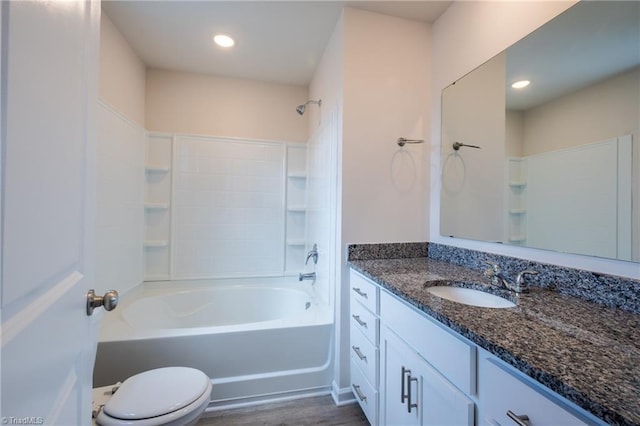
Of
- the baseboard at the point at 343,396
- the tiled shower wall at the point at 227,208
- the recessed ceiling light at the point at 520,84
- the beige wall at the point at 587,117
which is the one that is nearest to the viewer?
the beige wall at the point at 587,117

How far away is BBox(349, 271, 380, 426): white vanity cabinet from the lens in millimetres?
1403

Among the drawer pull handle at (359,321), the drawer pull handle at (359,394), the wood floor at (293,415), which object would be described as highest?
the drawer pull handle at (359,321)

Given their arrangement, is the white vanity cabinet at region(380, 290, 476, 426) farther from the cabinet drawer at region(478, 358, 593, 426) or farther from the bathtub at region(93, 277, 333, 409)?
the bathtub at region(93, 277, 333, 409)

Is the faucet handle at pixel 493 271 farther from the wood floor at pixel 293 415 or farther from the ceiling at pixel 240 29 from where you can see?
the ceiling at pixel 240 29

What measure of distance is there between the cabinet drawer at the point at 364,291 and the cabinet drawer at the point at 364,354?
7.4 inches

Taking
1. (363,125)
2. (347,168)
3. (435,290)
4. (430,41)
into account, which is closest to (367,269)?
(435,290)

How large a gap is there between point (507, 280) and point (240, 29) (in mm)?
2327

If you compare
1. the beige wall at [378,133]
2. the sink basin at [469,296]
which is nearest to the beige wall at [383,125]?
the beige wall at [378,133]

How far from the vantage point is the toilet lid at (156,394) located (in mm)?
1111

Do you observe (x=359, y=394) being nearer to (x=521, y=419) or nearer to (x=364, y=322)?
(x=364, y=322)

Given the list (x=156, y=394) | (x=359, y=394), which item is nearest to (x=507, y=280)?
(x=359, y=394)

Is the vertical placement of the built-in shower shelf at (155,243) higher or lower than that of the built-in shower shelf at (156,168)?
lower

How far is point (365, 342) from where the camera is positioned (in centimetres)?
153

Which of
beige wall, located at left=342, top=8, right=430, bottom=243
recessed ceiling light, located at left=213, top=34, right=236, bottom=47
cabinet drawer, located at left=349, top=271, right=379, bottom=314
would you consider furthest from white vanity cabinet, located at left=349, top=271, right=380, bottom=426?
recessed ceiling light, located at left=213, top=34, right=236, bottom=47
